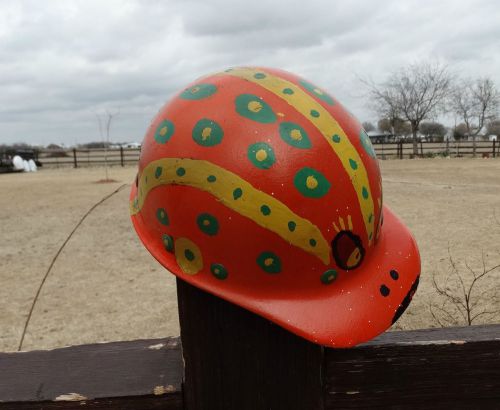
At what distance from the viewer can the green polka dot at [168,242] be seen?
0.78 meters

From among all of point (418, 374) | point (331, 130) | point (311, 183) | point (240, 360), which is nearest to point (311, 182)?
point (311, 183)

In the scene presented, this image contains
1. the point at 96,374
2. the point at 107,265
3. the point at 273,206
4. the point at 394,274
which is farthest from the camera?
the point at 107,265

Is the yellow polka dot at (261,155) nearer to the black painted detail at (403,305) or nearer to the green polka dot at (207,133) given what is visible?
the green polka dot at (207,133)

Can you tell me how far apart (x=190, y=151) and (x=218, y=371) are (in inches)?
15.0

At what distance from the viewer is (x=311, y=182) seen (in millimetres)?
722

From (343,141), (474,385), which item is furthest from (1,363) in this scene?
(474,385)

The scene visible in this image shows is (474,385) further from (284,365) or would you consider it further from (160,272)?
(160,272)

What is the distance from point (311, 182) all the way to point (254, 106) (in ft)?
0.49

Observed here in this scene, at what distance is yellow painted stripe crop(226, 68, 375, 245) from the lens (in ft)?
2.48

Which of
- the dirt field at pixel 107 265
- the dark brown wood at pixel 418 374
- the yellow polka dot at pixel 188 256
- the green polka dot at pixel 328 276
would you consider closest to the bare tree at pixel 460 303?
the dirt field at pixel 107 265

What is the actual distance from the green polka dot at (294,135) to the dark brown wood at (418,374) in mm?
430

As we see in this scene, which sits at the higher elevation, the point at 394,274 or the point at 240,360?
the point at 394,274

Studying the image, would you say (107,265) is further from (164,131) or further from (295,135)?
(295,135)

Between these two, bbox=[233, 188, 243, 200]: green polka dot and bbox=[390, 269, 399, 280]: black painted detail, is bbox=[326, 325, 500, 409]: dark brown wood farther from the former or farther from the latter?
bbox=[233, 188, 243, 200]: green polka dot
